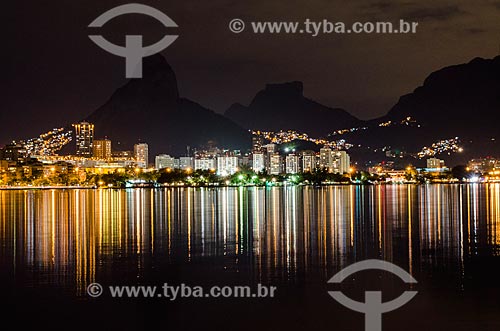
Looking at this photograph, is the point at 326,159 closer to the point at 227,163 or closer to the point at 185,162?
the point at 227,163

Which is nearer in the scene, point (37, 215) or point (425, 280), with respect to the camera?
point (425, 280)

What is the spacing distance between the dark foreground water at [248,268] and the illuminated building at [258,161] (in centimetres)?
9525

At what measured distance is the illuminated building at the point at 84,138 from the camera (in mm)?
155875

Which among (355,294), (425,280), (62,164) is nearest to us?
(355,294)

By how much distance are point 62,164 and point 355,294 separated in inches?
4231

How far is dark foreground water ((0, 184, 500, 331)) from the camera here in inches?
436

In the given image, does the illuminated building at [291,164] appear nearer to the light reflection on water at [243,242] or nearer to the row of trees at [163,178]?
the row of trees at [163,178]

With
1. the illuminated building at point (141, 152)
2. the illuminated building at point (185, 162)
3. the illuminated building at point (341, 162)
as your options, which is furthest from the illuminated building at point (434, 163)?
the illuminated building at point (141, 152)

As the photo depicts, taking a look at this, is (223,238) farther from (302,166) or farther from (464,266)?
(302,166)

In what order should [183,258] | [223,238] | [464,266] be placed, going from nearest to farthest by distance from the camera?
[464,266]
[183,258]
[223,238]

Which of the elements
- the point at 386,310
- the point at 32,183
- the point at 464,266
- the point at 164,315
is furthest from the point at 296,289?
the point at 32,183

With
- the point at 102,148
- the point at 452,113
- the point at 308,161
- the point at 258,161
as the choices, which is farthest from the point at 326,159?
→ the point at 452,113

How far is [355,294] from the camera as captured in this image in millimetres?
12461

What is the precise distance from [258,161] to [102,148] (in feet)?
137
